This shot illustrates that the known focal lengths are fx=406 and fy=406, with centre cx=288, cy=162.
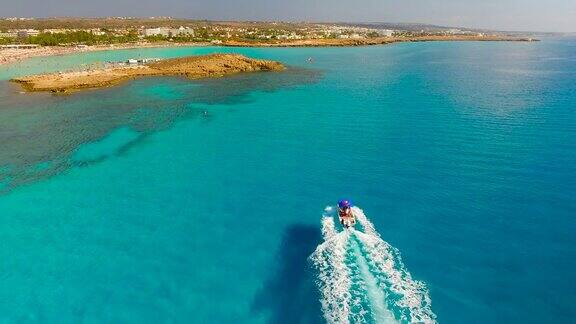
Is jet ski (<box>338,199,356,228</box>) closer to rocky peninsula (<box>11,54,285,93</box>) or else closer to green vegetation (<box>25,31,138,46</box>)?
rocky peninsula (<box>11,54,285,93</box>)

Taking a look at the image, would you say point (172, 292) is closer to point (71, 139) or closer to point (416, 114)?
point (71, 139)

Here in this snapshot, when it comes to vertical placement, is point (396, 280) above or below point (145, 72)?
below

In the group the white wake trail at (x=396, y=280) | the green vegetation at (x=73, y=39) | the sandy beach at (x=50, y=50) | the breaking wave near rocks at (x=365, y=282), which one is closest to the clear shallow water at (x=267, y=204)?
the white wake trail at (x=396, y=280)

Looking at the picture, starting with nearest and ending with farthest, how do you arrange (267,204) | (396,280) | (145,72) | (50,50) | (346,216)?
(396,280)
(346,216)
(267,204)
(145,72)
(50,50)

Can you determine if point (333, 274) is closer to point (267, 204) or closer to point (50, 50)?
point (267, 204)

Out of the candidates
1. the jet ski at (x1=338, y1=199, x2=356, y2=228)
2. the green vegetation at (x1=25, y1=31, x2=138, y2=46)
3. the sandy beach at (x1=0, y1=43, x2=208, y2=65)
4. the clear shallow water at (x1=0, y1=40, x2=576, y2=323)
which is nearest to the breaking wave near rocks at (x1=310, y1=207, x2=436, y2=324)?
the jet ski at (x1=338, y1=199, x2=356, y2=228)

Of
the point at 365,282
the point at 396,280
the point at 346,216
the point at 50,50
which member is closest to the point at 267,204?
the point at 346,216
